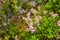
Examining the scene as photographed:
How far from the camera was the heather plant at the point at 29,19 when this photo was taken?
338cm

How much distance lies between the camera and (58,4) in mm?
3701

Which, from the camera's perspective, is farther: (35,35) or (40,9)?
(40,9)

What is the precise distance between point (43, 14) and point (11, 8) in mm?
647

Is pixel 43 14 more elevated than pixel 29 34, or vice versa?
pixel 43 14

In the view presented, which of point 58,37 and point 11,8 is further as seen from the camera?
point 11,8

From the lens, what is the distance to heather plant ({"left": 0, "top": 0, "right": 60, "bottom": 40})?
3379mm

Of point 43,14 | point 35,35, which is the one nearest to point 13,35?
point 35,35

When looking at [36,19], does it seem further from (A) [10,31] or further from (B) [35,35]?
(A) [10,31]

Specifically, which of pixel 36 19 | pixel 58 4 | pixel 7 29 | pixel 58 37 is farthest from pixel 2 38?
pixel 58 4

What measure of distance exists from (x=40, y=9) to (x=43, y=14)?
0.13 m

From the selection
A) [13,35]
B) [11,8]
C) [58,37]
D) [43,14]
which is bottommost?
[58,37]

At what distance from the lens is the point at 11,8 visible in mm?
3795

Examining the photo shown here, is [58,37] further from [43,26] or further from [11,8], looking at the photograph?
Result: [11,8]

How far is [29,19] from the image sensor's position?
3449 millimetres
